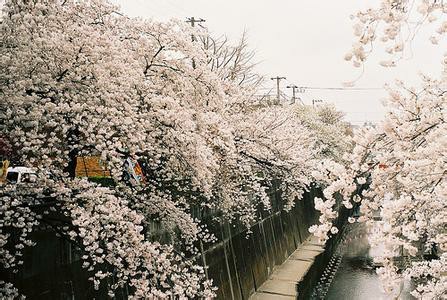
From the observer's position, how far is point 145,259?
7277 millimetres

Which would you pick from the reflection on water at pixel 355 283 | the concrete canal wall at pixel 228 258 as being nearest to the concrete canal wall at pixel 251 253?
the concrete canal wall at pixel 228 258

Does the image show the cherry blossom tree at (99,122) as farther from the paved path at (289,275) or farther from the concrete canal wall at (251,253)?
the paved path at (289,275)

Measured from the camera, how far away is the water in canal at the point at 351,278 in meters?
19.5

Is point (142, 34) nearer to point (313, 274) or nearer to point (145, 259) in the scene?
point (145, 259)

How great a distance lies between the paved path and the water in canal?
104cm

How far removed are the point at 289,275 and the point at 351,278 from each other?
3.67m

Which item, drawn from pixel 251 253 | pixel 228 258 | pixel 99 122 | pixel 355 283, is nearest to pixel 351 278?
pixel 355 283

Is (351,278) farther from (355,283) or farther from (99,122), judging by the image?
(99,122)

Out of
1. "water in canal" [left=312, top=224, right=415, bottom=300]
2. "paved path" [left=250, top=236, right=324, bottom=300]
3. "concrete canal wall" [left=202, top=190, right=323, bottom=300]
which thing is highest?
"concrete canal wall" [left=202, top=190, right=323, bottom=300]

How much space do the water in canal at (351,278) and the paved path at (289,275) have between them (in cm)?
104

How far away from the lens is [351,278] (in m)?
22.3

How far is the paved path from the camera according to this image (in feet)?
58.4

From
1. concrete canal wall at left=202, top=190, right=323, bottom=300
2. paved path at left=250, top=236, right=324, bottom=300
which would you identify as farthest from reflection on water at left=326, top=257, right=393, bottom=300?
concrete canal wall at left=202, top=190, right=323, bottom=300

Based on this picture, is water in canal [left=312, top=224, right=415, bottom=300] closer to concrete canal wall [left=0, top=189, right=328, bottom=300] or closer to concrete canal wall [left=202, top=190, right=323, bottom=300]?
concrete canal wall [left=202, top=190, right=323, bottom=300]
